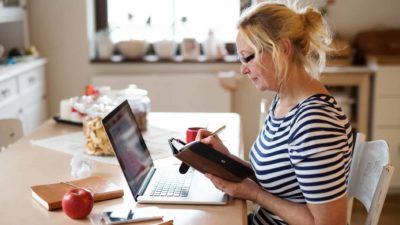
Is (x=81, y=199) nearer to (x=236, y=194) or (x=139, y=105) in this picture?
(x=236, y=194)

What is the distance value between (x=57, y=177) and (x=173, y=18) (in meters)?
2.33

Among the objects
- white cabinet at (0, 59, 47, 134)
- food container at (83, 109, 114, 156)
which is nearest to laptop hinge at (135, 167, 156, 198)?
food container at (83, 109, 114, 156)

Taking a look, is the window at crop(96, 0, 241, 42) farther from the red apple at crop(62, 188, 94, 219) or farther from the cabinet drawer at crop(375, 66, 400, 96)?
the red apple at crop(62, 188, 94, 219)

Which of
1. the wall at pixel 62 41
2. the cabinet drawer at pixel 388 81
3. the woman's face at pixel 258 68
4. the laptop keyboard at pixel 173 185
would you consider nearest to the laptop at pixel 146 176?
the laptop keyboard at pixel 173 185

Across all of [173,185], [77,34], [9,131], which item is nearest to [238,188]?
[173,185]

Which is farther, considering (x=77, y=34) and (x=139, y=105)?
(x=77, y=34)

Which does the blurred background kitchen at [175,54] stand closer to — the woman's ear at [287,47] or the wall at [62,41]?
the wall at [62,41]

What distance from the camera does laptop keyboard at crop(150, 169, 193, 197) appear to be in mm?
1447

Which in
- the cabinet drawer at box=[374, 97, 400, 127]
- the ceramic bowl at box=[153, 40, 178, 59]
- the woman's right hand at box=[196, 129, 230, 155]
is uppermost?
the ceramic bowl at box=[153, 40, 178, 59]

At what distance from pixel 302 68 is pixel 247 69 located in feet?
0.48

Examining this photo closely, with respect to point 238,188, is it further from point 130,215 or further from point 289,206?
point 130,215

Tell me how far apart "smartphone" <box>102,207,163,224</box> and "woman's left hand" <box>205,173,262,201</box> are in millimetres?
190

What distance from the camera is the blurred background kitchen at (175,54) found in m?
3.35

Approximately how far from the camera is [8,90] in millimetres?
2951
